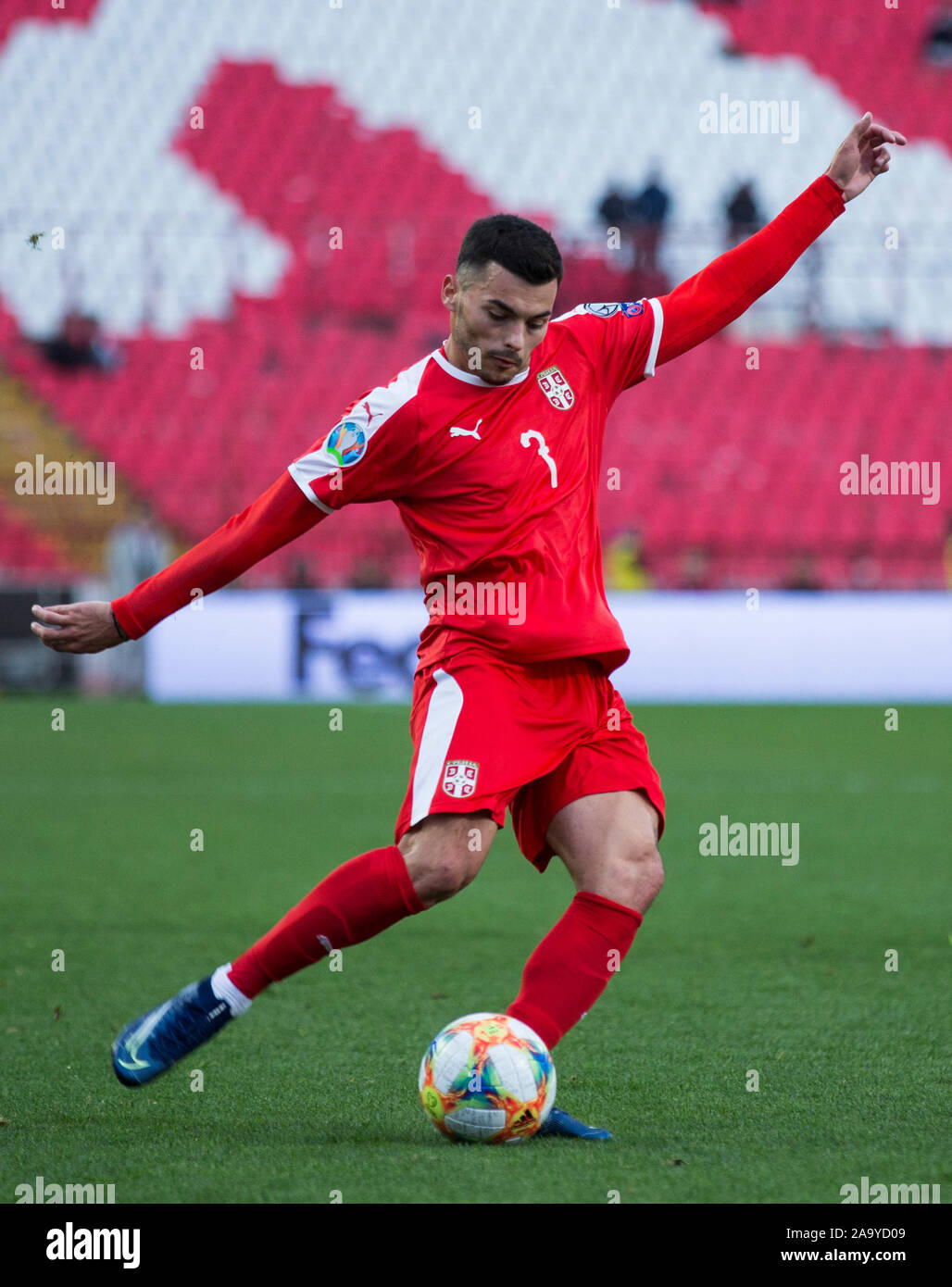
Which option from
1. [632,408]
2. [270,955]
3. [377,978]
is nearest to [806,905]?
[377,978]

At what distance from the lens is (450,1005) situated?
4.43 meters

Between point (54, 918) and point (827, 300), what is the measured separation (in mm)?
16097

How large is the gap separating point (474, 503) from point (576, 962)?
966mm

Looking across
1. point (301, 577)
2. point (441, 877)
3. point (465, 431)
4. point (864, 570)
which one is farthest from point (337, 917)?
point (864, 570)

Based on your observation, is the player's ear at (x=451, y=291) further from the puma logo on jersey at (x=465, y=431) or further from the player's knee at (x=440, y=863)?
the player's knee at (x=440, y=863)

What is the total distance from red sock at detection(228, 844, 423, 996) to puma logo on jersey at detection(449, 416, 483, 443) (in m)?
0.85

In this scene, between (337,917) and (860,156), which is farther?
(860,156)

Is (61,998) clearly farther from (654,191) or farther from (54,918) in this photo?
(654,191)

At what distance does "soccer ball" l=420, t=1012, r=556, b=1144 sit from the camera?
121 inches

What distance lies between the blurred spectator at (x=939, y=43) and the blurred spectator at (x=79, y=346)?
40.0 ft

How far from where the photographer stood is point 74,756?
1067 cm

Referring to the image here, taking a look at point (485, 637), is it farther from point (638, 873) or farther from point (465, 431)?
point (638, 873)

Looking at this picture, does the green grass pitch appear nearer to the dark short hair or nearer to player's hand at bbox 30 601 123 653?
player's hand at bbox 30 601 123 653

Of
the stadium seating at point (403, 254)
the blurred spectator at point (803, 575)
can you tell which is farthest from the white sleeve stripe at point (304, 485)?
the blurred spectator at point (803, 575)
